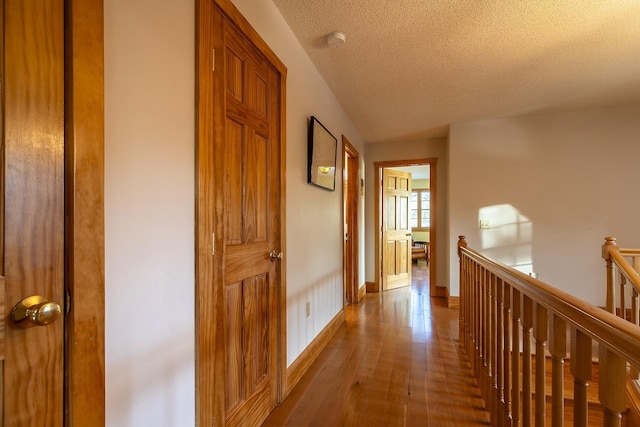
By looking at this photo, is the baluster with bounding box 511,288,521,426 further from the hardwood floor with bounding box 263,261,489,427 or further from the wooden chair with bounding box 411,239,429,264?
the wooden chair with bounding box 411,239,429,264

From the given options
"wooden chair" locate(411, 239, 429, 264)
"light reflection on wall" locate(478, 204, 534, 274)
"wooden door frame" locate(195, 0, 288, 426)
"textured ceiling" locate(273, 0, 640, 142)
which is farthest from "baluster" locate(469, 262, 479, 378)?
"wooden chair" locate(411, 239, 429, 264)

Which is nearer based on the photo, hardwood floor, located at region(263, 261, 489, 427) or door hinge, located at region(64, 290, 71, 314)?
door hinge, located at region(64, 290, 71, 314)

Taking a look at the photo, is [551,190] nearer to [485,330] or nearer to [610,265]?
[610,265]

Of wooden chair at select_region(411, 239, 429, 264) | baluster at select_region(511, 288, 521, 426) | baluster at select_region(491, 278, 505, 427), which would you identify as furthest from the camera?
wooden chair at select_region(411, 239, 429, 264)

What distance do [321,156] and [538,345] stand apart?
1895mm

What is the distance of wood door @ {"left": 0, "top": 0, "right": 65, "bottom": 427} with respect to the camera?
593 mm

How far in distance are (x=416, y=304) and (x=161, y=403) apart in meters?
3.61

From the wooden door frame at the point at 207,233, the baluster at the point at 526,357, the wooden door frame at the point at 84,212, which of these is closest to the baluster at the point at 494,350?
the baluster at the point at 526,357

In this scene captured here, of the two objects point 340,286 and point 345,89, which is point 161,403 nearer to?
point 340,286

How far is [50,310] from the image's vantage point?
25.0 inches

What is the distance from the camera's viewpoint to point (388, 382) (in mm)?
2033

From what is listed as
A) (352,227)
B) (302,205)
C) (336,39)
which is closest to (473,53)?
(336,39)

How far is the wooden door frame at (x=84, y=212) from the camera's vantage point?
69cm

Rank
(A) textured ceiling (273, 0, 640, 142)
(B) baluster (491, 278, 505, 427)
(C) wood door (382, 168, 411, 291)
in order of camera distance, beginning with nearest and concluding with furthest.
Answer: (B) baluster (491, 278, 505, 427) → (A) textured ceiling (273, 0, 640, 142) → (C) wood door (382, 168, 411, 291)
